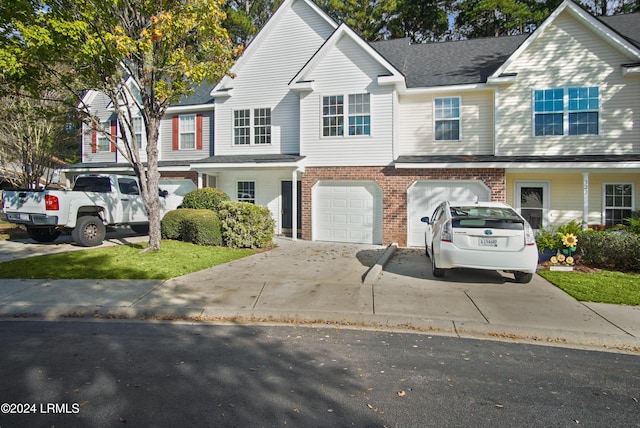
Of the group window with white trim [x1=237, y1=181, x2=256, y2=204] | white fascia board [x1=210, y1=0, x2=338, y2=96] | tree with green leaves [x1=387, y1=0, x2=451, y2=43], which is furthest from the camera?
tree with green leaves [x1=387, y1=0, x2=451, y2=43]

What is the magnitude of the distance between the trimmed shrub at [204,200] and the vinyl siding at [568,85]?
33.5 ft

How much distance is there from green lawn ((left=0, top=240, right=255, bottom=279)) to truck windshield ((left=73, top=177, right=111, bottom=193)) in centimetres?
249

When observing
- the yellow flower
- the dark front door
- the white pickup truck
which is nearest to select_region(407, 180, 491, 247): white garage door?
the yellow flower

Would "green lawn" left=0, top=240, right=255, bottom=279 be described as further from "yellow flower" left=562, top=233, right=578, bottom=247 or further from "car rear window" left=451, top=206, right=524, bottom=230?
"yellow flower" left=562, top=233, right=578, bottom=247

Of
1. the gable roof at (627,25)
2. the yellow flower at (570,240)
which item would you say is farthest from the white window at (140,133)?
the gable roof at (627,25)

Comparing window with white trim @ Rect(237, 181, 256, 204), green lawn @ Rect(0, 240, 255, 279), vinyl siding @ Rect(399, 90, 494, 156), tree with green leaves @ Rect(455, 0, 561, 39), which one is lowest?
green lawn @ Rect(0, 240, 255, 279)

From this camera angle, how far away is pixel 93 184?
12.9 meters

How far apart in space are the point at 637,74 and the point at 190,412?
15906 millimetres

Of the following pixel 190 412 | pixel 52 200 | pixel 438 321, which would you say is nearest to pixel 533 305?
pixel 438 321

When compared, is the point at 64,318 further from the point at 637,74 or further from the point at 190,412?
the point at 637,74

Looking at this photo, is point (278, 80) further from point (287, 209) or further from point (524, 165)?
point (524, 165)

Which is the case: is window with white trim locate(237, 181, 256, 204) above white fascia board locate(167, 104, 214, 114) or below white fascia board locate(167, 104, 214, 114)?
below

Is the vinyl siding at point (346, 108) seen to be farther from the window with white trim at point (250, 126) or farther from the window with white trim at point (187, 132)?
the window with white trim at point (187, 132)

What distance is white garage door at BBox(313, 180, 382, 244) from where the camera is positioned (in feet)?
47.3
